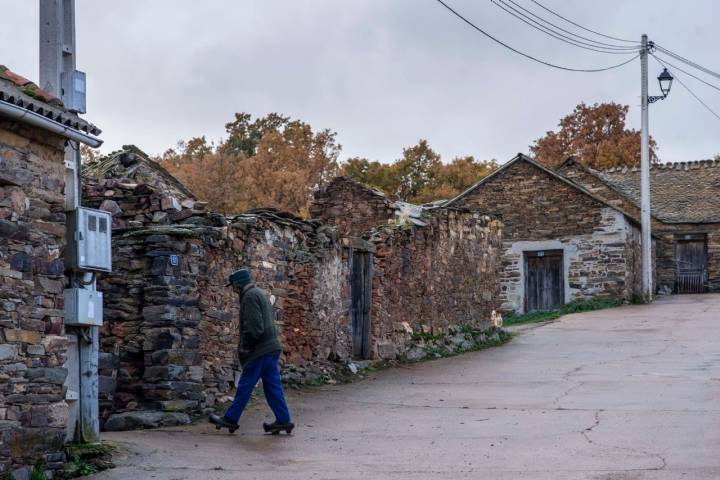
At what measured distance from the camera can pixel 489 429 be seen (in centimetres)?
1165

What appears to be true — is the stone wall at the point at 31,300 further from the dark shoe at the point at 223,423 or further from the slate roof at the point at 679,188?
the slate roof at the point at 679,188

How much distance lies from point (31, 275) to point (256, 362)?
2981 millimetres

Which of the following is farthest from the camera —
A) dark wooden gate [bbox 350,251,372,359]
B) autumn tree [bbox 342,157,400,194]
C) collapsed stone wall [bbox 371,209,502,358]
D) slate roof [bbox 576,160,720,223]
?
autumn tree [bbox 342,157,400,194]

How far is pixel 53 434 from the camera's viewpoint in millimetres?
9055

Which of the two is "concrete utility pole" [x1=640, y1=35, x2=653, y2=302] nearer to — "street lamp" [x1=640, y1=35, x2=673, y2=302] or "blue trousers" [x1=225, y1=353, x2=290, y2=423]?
"street lamp" [x1=640, y1=35, x2=673, y2=302]

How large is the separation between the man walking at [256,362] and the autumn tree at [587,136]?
137 feet

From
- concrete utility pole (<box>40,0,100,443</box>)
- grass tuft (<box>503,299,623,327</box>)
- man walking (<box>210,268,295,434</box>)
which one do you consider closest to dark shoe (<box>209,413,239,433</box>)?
man walking (<box>210,268,295,434</box>)

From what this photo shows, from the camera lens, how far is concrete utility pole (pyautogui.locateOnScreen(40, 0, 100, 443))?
32.3 ft

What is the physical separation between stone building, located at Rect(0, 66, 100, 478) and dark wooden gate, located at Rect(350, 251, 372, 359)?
873 cm

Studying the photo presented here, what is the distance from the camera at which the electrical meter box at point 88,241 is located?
31.9 ft

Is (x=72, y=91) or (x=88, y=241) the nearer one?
(x=88, y=241)

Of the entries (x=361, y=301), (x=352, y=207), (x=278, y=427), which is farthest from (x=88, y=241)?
(x=352, y=207)

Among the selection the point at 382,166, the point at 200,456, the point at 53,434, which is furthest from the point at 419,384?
the point at 382,166

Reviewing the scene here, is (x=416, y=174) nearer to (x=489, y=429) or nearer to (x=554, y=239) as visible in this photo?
(x=554, y=239)
